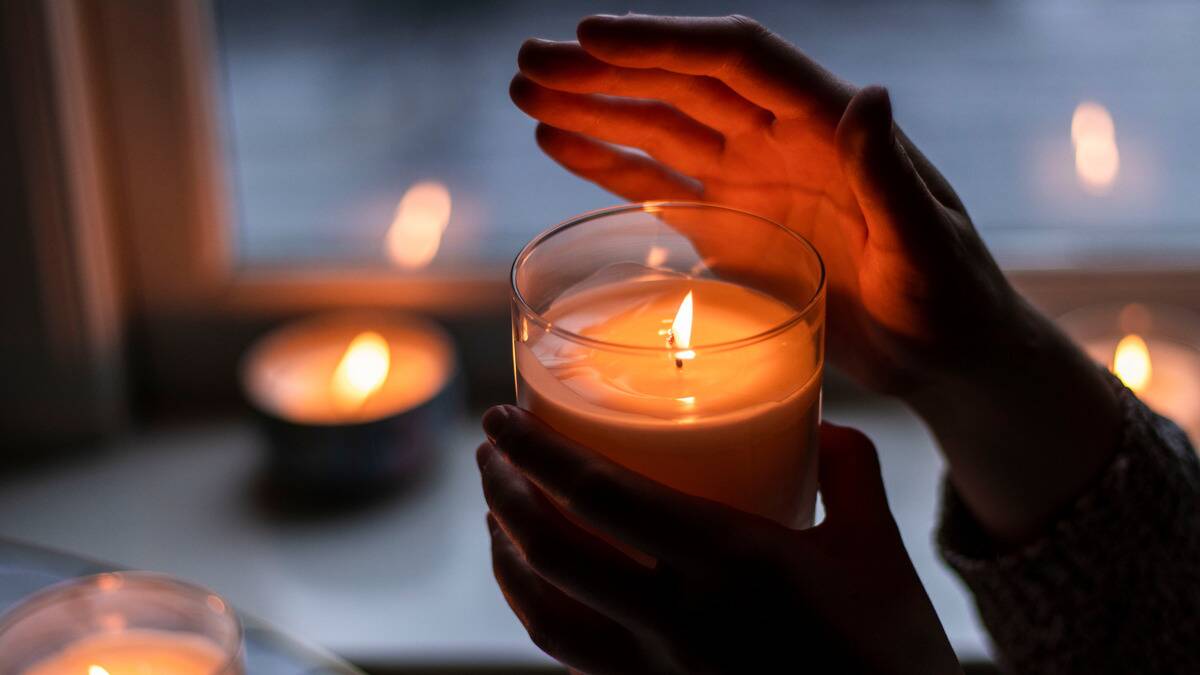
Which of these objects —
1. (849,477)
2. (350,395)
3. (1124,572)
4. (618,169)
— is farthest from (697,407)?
(350,395)

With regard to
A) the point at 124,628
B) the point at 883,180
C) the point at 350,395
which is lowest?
the point at 350,395

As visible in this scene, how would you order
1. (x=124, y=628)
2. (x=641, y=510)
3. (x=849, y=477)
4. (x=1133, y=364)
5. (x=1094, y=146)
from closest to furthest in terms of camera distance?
1. (x=641, y=510)
2. (x=849, y=477)
3. (x=124, y=628)
4. (x=1133, y=364)
5. (x=1094, y=146)

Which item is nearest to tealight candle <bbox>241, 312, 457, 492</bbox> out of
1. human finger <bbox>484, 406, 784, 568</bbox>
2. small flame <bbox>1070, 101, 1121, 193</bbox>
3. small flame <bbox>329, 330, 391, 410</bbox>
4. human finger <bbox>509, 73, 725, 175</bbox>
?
small flame <bbox>329, 330, 391, 410</bbox>

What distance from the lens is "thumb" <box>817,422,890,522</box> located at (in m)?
0.66

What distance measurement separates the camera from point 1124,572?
0.86 meters

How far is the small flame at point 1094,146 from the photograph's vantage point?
1439 mm

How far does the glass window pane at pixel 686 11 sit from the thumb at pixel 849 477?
78cm

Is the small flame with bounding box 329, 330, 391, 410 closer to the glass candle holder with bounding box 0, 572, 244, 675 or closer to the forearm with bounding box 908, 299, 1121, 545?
the glass candle holder with bounding box 0, 572, 244, 675

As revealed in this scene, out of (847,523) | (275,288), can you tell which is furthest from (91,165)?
(847,523)

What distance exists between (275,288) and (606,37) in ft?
2.93

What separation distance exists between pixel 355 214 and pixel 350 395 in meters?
0.26

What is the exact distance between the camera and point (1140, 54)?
56.7 inches

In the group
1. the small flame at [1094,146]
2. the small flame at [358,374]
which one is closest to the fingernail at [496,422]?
the small flame at [358,374]

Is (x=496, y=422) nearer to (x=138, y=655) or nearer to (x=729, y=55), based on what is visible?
(x=729, y=55)
